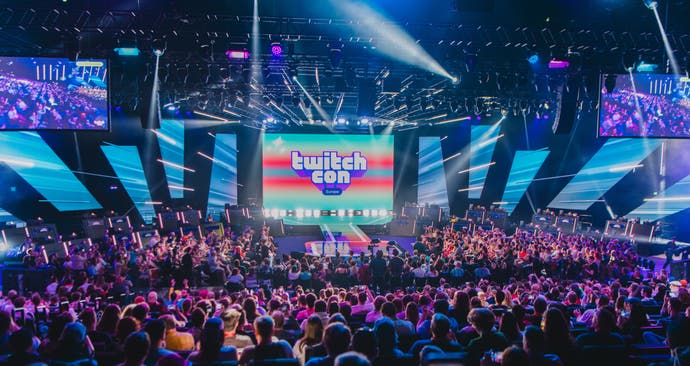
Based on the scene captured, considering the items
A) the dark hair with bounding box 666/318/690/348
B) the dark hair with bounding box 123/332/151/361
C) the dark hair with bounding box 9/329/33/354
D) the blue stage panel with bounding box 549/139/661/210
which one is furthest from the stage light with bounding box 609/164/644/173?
the dark hair with bounding box 9/329/33/354

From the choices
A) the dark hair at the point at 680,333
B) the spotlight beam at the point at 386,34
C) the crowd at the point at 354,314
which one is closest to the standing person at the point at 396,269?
the crowd at the point at 354,314

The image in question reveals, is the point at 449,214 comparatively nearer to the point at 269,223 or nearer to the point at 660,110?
the point at 269,223

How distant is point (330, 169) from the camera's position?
22156 mm

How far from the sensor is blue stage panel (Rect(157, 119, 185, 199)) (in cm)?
1962

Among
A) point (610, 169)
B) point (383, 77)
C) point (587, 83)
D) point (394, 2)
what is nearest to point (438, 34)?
point (394, 2)

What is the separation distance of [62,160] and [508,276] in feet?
50.0

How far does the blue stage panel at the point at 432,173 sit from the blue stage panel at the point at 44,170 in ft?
48.4

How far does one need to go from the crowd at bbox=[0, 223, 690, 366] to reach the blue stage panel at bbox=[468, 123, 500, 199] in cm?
942

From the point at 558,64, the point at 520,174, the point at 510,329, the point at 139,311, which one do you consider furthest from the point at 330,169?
the point at 510,329

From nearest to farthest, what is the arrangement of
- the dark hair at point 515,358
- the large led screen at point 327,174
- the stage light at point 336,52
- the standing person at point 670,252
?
the dark hair at point 515,358 < the stage light at point 336,52 < the standing person at point 670,252 < the large led screen at point 327,174

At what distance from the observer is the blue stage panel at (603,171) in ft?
56.2

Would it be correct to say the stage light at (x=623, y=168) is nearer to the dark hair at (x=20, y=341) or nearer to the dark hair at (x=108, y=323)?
the dark hair at (x=108, y=323)

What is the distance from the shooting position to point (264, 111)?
18062 mm

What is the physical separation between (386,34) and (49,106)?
5.80 m
